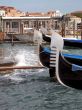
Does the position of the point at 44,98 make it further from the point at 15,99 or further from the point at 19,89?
the point at 19,89

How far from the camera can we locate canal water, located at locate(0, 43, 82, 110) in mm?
14914

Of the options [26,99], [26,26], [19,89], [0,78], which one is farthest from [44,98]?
[26,26]

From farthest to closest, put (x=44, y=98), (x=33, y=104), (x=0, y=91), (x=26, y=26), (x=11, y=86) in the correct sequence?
1. (x=26, y=26)
2. (x=11, y=86)
3. (x=0, y=91)
4. (x=44, y=98)
5. (x=33, y=104)

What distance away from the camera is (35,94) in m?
17.2

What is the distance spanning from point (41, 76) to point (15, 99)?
6.07 m

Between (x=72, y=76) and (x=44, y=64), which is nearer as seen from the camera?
(x=72, y=76)

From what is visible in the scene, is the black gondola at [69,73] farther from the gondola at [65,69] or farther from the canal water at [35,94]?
the canal water at [35,94]

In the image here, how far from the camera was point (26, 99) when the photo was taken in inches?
634

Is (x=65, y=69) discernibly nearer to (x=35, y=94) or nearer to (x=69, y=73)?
(x=69, y=73)

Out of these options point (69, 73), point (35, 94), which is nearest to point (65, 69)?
point (69, 73)

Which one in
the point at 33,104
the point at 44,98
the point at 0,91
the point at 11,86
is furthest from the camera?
the point at 11,86

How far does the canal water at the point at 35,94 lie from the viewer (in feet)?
48.9

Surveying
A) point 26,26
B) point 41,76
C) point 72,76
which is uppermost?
point 72,76

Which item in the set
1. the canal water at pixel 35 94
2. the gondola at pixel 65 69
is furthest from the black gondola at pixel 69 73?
the canal water at pixel 35 94
